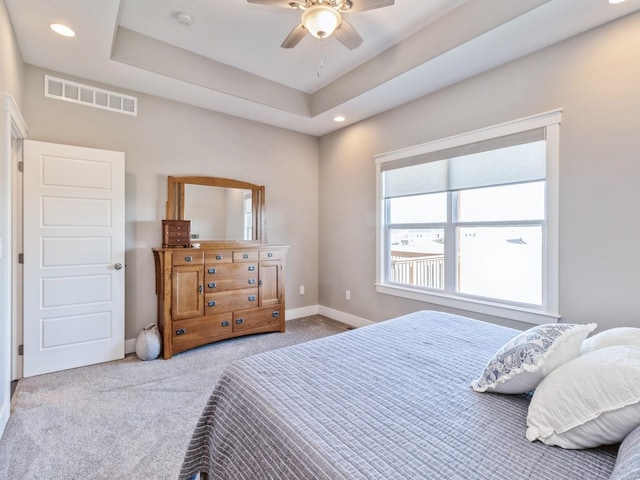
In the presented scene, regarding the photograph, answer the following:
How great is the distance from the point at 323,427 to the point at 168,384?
2.20 meters

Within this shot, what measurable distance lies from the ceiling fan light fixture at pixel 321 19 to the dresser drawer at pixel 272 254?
2.47 m

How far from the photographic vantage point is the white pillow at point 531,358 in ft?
3.66

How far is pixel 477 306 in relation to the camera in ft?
9.89

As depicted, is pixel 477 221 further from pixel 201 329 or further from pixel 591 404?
pixel 201 329

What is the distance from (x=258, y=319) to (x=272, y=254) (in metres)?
0.81

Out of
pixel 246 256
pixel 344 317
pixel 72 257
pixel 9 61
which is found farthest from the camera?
pixel 344 317

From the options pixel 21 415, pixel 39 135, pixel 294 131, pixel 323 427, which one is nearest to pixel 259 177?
pixel 294 131

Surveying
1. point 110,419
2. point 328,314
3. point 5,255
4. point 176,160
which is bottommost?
point 110,419

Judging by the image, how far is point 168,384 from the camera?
265 centimetres

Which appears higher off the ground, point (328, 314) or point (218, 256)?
point (218, 256)

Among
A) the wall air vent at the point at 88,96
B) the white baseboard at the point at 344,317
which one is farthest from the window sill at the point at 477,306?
the wall air vent at the point at 88,96

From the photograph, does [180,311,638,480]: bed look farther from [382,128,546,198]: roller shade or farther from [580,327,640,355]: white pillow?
[382,128,546,198]: roller shade

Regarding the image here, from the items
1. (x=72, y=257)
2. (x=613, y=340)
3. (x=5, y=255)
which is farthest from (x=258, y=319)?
(x=613, y=340)

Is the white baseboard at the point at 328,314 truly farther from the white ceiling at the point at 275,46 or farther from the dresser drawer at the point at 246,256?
the white ceiling at the point at 275,46
